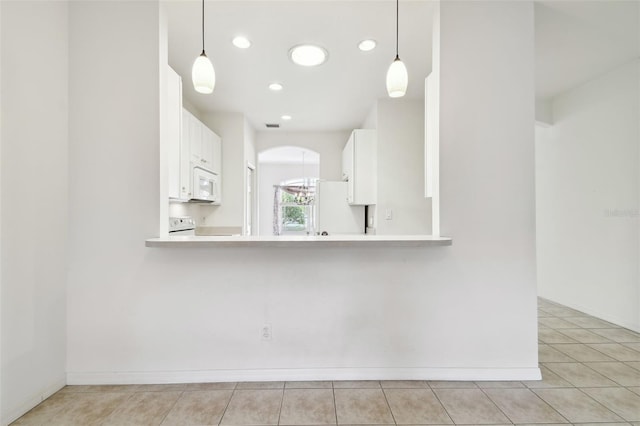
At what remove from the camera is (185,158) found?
3.18 m

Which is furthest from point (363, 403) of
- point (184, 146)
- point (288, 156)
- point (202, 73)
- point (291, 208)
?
point (291, 208)

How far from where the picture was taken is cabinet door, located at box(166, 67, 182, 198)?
7.93 feet

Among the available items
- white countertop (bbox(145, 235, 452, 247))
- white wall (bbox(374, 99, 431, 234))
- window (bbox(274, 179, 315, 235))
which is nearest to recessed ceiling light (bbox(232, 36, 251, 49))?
white countertop (bbox(145, 235, 452, 247))

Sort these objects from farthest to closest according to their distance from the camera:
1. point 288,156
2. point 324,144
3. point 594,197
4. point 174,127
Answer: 1. point 288,156
2. point 324,144
3. point 594,197
4. point 174,127

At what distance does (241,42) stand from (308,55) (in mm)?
570

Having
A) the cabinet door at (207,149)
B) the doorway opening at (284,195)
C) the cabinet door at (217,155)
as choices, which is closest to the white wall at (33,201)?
the cabinet door at (207,149)

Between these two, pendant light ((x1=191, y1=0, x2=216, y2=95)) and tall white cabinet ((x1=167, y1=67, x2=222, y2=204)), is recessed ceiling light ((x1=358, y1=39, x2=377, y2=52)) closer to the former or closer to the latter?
pendant light ((x1=191, y1=0, x2=216, y2=95))

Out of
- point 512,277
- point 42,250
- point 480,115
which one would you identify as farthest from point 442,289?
point 42,250

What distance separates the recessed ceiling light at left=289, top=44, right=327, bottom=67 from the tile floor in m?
2.59

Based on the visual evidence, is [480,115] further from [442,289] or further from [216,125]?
[216,125]

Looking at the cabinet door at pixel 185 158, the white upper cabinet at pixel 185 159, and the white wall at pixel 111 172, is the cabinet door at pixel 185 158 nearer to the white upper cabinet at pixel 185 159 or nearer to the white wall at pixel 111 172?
the white upper cabinet at pixel 185 159

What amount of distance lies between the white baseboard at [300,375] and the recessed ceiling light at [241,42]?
2.51m

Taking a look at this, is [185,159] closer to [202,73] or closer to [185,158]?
[185,158]

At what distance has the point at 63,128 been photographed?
6.45 feet
